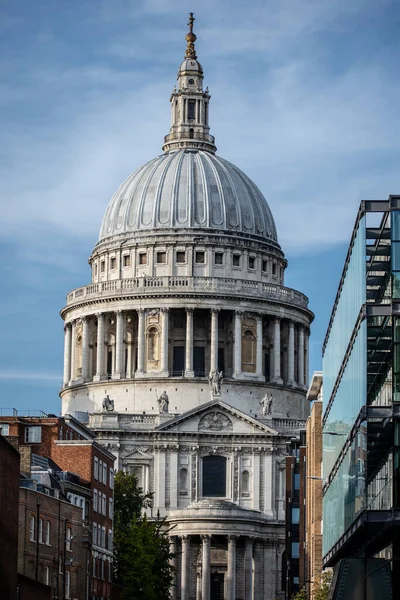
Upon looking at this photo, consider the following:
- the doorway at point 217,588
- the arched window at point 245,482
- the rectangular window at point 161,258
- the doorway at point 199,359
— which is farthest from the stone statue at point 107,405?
the rectangular window at point 161,258

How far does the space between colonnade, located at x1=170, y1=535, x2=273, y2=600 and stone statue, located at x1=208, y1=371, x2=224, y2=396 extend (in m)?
14.5

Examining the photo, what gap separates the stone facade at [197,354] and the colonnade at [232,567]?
0.14m

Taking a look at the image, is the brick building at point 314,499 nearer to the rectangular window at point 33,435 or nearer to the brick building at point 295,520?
the brick building at point 295,520

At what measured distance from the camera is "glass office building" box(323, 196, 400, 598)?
5756 cm

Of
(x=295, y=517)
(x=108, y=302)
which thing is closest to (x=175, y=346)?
(x=108, y=302)

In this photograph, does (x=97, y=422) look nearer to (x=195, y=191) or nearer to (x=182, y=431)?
(x=182, y=431)

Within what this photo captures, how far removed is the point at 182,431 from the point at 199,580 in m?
13.1

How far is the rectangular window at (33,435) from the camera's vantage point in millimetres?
111181

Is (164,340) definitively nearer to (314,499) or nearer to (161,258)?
(161,258)

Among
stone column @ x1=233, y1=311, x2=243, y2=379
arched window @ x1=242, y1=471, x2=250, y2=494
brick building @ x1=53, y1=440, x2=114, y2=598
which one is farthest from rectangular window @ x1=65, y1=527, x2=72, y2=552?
stone column @ x1=233, y1=311, x2=243, y2=379

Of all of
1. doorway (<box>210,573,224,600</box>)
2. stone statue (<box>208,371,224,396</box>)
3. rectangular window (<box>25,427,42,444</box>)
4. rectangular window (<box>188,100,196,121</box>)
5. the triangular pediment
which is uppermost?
rectangular window (<box>188,100,196,121</box>)

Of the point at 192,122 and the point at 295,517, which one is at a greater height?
the point at 192,122

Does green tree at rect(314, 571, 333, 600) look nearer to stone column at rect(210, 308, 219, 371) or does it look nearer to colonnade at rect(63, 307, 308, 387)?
colonnade at rect(63, 307, 308, 387)

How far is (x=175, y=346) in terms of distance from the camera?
177625mm
